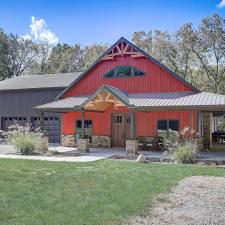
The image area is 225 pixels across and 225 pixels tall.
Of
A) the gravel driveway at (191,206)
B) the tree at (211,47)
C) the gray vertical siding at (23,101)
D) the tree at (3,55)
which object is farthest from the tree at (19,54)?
the gravel driveway at (191,206)

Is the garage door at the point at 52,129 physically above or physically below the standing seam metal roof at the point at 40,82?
below

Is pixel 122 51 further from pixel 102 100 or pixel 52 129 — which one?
pixel 52 129

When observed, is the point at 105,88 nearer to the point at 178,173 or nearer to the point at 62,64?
the point at 178,173

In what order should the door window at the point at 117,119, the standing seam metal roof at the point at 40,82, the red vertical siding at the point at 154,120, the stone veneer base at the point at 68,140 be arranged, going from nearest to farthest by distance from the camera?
1. the red vertical siding at the point at 154,120
2. the door window at the point at 117,119
3. the stone veneer base at the point at 68,140
4. the standing seam metal roof at the point at 40,82

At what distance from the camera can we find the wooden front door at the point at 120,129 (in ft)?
67.8

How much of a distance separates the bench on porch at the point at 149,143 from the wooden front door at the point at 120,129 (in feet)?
3.34

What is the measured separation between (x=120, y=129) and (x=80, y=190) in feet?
40.7

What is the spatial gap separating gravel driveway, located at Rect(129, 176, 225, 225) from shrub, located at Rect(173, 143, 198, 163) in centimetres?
441

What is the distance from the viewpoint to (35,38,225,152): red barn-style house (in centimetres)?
1869

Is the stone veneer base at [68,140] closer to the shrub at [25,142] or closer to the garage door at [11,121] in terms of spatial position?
the shrub at [25,142]

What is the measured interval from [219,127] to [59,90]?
15.6 metres

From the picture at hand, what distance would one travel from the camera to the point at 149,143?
19625mm

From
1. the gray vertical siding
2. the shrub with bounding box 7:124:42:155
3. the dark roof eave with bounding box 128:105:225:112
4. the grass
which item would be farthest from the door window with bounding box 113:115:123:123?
the grass

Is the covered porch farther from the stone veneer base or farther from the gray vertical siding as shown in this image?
the gray vertical siding
